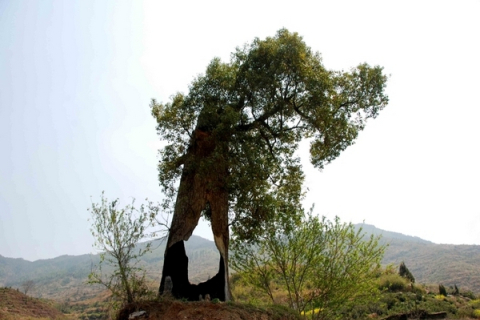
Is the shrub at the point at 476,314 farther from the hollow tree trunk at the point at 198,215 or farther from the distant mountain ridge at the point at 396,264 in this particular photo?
the hollow tree trunk at the point at 198,215

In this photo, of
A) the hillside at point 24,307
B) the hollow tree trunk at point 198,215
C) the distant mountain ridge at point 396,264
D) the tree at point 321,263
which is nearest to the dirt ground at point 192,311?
the hollow tree trunk at point 198,215

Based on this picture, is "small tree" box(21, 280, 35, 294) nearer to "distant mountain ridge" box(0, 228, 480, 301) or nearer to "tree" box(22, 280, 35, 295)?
"tree" box(22, 280, 35, 295)

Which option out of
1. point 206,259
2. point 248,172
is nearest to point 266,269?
point 248,172

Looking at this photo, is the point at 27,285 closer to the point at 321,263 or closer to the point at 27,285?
the point at 27,285

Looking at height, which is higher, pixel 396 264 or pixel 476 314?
pixel 396 264

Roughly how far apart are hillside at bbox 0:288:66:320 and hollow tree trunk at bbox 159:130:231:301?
24.0 metres

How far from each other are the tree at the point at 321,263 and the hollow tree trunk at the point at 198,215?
3.84ft

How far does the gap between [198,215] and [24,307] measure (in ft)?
99.0

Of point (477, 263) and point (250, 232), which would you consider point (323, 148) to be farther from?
point (477, 263)

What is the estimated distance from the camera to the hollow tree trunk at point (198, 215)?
34.9 feet

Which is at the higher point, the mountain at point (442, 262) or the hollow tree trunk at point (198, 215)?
the hollow tree trunk at point (198, 215)

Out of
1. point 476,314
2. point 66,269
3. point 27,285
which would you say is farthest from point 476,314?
point 66,269

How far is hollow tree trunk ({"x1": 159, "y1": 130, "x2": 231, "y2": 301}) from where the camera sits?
419 inches

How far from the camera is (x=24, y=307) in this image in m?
31.9
